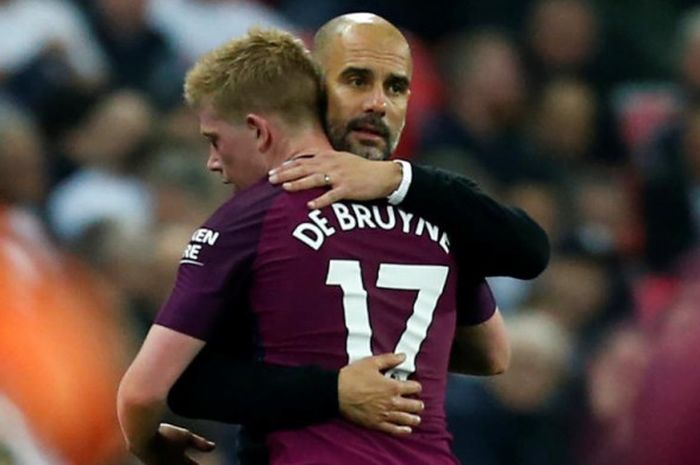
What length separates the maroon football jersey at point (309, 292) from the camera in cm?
286

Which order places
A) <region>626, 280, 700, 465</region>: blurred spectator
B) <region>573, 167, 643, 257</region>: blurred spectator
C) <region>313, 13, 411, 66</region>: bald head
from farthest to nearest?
<region>573, 167, 643, 257</region>: blurred spectator, <region>313, 13, 411, 66</region>: bald head, <region>626, 280, 700, 465</region>: blurred spectator

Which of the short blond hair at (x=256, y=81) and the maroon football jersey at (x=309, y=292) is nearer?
the maroon football jersey at (x=309, y=292)

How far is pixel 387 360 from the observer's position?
2.88 metres

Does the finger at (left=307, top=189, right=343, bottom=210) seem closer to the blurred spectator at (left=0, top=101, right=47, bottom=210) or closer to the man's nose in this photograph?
the man's nose

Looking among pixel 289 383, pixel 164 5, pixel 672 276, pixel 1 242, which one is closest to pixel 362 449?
pixel 289 383

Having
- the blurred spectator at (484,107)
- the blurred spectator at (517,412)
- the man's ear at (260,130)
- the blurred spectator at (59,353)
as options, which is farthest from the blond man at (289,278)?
the blurred spectator at (484,107)

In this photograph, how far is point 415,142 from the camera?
7117 mm

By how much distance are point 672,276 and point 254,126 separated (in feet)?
13.5

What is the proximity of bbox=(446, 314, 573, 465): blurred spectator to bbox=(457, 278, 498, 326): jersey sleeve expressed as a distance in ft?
6.89

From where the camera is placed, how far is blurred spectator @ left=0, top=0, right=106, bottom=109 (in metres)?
6.81

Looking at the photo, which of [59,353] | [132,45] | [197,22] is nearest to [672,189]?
[197,22]

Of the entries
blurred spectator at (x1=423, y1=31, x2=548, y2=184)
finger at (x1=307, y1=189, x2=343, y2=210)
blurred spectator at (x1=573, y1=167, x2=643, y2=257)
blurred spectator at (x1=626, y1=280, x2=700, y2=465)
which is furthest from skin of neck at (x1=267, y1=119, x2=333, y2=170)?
blurred spectator at (x1=423, y1=31, x2=548, y2=184)

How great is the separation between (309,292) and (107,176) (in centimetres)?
383

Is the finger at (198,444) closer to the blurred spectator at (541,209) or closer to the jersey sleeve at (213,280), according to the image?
the jersey sleeve at (213,280)
